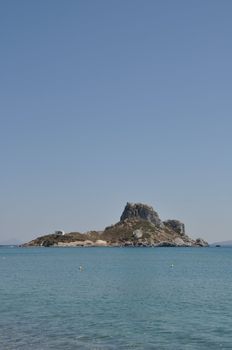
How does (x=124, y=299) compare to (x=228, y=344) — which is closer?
(x=228, y=344)

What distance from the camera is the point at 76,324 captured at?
51.2 m

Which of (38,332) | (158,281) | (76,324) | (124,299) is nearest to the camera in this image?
(38,332)

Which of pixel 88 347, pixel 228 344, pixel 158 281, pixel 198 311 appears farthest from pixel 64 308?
pixel 158 281

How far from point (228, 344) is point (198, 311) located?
17325 mm

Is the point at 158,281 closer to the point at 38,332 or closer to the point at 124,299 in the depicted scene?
the point at 124,299

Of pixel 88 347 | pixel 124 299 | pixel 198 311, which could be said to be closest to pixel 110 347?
pixel 88 347

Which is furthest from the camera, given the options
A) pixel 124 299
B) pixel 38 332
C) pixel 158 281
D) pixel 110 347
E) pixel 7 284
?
pixel 158 281

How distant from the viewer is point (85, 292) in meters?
79.5

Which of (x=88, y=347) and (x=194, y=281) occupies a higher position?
(x=194, y=281)

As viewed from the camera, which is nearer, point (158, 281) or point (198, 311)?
point (198, 311)

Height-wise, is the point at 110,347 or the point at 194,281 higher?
the point at 194,281

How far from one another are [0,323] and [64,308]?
11703 mm

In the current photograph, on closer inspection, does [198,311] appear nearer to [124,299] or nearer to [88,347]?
[124,299]

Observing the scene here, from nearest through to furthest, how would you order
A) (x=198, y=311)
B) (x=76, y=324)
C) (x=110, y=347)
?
(x=110, y=347) < (x=76, y=324) < (x=198, y=311)
